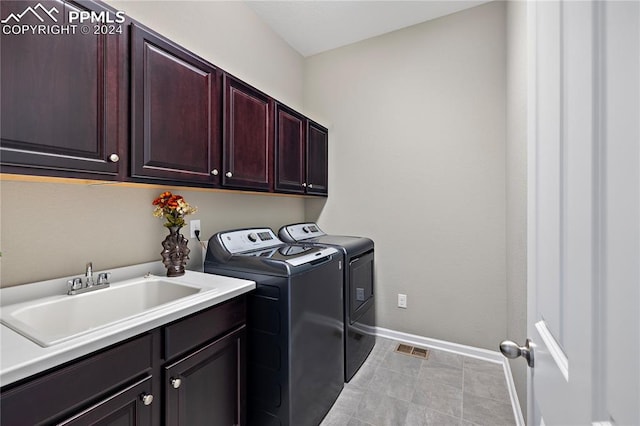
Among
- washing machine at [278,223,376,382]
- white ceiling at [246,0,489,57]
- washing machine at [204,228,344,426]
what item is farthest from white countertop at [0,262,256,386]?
white ceiling at [246,0,489,57]

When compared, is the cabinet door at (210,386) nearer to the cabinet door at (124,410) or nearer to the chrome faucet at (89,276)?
the cabinet door at (124,410)

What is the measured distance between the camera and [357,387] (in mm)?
2031

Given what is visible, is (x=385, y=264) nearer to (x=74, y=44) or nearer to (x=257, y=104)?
(x=257, y=104)

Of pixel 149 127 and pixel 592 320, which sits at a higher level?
pixel 149 127

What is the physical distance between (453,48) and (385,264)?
2.07m

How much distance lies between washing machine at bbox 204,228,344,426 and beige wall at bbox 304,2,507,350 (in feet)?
3.79

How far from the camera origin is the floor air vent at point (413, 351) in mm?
2430

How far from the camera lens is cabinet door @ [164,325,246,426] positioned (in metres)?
1.09

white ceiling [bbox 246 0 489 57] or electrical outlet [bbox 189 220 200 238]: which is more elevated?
white ceiling [bbox 246 0 489 57]

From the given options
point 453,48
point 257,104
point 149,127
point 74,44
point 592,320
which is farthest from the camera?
point 453,48

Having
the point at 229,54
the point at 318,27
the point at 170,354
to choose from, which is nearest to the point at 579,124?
the point at 170,354

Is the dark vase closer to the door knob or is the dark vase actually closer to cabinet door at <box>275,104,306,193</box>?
cabinet door at <box>275,104,306,193</box>

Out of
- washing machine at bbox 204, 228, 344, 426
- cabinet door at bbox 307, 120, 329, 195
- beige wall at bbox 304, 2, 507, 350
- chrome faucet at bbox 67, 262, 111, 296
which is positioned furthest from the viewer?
cabinet door at bbox 307, 120, 329, 195

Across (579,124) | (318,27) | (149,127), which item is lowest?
(579,124)
